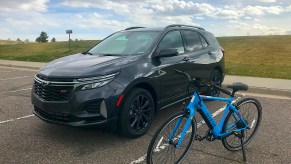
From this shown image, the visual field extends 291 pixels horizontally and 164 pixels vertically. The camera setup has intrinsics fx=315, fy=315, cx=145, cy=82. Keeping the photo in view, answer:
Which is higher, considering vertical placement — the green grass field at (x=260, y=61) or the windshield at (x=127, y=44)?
the windshield at (x=127, y=44)

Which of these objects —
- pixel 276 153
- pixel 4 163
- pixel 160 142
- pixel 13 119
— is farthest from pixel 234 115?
pixel 13 119

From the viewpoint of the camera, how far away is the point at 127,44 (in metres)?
5.67

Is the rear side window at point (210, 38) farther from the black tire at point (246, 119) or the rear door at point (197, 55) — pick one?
the black tire at point (246, 119)

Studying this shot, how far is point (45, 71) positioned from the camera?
4727mm

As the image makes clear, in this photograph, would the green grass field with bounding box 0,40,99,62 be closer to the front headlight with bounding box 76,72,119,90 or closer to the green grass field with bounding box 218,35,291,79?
the green grass field with bounding box 218,35,291,79

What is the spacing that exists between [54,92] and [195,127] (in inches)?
79.2

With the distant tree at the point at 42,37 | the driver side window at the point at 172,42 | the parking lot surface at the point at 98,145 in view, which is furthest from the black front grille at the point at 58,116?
the distant tree at the point at 42,37

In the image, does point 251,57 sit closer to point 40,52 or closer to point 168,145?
point 40,52

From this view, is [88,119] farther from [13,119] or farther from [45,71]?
[13,119]

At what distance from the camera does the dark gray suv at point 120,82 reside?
430cm

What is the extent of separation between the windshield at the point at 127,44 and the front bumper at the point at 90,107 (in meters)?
1.12

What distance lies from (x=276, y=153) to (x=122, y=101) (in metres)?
2.26

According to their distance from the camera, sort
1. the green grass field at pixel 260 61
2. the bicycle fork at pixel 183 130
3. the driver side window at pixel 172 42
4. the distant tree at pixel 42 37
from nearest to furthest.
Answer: the bicycle fork at pixel 183 130 < the driver side window at pixel 172 42 < the green grass field at pixel 260 61 < the distant tree at pixel 42 37

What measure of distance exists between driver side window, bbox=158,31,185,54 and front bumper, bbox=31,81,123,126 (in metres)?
1.48
